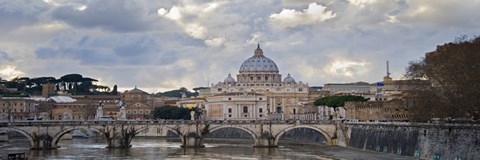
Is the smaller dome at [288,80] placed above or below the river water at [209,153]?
above

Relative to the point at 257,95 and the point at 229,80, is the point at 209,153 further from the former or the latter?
the point at 229,80

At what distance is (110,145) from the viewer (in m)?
81.7

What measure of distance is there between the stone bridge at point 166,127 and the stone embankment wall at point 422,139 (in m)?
7.33

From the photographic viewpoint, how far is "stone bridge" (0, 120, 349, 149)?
79000 mm

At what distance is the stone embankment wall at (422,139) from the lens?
2078 inches

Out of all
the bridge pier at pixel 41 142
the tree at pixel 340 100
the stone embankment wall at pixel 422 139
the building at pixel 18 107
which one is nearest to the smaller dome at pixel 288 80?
the building at pixel 18 107

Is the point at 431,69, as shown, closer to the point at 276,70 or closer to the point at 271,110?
the point at 271,110

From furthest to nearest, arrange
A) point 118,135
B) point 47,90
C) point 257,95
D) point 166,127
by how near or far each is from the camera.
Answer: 1. point 47,90
2. point 257,95
3. point 166,127
4. point 118,135

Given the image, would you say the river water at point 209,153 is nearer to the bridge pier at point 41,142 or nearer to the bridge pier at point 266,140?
the bridge pier at point 41,142

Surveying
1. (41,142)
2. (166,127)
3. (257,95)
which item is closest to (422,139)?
(166,127)

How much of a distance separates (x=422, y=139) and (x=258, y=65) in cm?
13286

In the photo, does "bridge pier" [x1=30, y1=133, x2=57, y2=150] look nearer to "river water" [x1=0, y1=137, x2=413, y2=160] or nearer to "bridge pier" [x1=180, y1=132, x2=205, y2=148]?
"river water" [x1=0, y1=137, x2=413, y2=160]

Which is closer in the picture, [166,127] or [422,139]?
[422,139]

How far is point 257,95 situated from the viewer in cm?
16762
